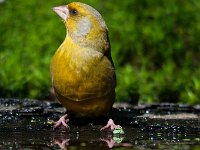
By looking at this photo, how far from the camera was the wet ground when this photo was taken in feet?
17.5

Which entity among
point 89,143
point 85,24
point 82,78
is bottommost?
point 89,143

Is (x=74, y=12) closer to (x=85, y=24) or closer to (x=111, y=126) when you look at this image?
(x=85, y=24)

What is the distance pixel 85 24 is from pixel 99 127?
85 cm

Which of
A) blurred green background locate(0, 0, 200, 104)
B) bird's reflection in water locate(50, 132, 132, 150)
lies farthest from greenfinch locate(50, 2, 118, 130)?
blurred green background locate(0, 0, 200, 104)

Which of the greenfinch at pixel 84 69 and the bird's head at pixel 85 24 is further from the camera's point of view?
the bird's head at pixel 85 24

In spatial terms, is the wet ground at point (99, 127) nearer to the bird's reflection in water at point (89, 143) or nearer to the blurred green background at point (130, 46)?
the bird's reflection in water at point (89, 143)

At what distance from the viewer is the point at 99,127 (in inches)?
239

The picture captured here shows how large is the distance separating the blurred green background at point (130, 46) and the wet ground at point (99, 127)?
122cm

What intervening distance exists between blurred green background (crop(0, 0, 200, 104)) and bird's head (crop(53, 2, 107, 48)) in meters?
2.24

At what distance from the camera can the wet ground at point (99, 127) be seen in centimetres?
532

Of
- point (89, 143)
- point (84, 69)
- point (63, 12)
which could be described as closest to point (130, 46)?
point (63, 12)

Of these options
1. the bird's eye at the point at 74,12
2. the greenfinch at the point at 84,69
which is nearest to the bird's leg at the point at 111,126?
the greenfinch at the point at 84,69

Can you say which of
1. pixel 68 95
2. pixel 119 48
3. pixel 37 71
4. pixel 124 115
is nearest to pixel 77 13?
pixel 68 95

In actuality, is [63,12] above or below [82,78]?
above
